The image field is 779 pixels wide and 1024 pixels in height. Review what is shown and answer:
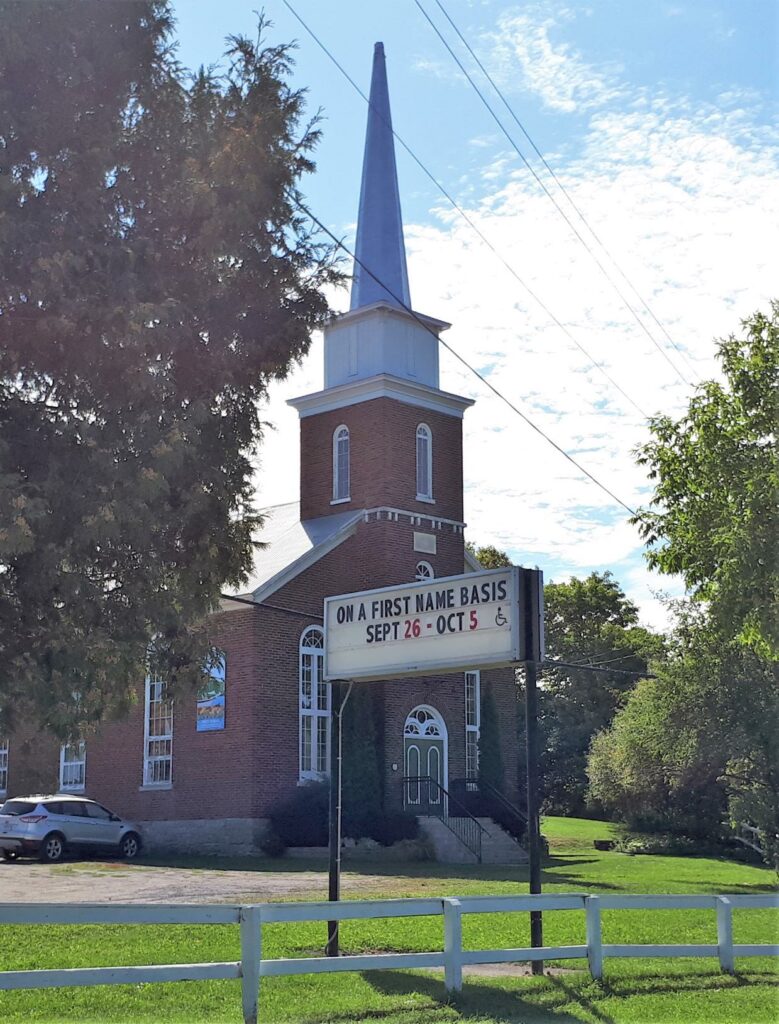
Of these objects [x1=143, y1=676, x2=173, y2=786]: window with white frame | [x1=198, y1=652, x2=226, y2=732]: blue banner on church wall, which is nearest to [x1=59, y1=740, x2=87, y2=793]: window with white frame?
[x1=143, y1=676, x2=173, y2=786]: window with white frame

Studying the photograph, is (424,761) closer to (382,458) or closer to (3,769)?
(382,458)

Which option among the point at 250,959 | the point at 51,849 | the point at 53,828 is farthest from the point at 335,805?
the point at 51,849

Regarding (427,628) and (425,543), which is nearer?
(427,628)

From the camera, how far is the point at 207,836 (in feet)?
99.6

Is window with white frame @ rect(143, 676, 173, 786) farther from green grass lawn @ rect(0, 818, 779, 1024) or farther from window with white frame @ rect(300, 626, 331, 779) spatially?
green grass lawn @ rect(0, 818, 779, 1024)

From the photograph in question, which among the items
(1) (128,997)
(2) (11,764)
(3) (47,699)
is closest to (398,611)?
(3) (47,699)

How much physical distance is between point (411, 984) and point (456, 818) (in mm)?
21059

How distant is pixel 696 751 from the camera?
1195 inches

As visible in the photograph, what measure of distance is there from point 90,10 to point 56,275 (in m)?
3.00

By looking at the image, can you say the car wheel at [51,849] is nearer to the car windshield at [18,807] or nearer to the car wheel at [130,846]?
the car windshield at [18,807]

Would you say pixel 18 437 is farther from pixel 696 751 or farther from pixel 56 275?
pixel 696 751

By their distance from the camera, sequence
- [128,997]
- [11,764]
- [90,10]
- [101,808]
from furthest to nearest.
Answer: [11,764] → [101,808] → [90,10] → [128,997]

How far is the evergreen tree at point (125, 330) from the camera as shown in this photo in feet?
38.2

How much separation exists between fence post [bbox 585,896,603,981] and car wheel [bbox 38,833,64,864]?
59.7 ft
